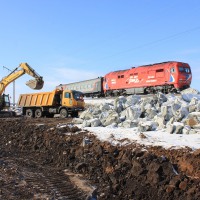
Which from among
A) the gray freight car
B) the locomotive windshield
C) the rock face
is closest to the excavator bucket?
the rock face

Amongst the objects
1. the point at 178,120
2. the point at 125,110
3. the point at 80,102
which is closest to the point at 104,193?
the point at 178,120

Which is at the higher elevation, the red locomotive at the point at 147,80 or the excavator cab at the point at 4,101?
the red locomotive at the point at 147,80

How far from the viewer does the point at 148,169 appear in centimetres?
755

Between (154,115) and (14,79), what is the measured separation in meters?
16.3

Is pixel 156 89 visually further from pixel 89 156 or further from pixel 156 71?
pixel 89 156

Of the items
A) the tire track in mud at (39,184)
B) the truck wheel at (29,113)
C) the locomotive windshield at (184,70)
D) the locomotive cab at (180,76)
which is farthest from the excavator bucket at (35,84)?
the tire track in mud at (39,184)

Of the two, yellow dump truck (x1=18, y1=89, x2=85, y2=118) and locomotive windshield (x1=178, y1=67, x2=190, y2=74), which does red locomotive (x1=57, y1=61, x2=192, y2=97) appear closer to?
locomotive windshield (x1=178, y1=67, x2=190, y2=74)

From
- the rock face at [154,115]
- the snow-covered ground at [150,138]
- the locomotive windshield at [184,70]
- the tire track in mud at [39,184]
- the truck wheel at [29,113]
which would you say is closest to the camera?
the tire track in mud at [39,184]

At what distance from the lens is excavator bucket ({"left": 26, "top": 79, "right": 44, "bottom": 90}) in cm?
2406

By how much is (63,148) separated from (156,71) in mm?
18675

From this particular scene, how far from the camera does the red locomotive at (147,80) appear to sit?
27.1 m

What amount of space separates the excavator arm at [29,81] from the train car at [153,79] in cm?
982

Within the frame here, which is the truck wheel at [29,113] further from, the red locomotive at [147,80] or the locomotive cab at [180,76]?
the locomotive cab at [180,76]

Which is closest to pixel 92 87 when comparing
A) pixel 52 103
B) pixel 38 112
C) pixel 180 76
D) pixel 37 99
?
pixel 37 99
